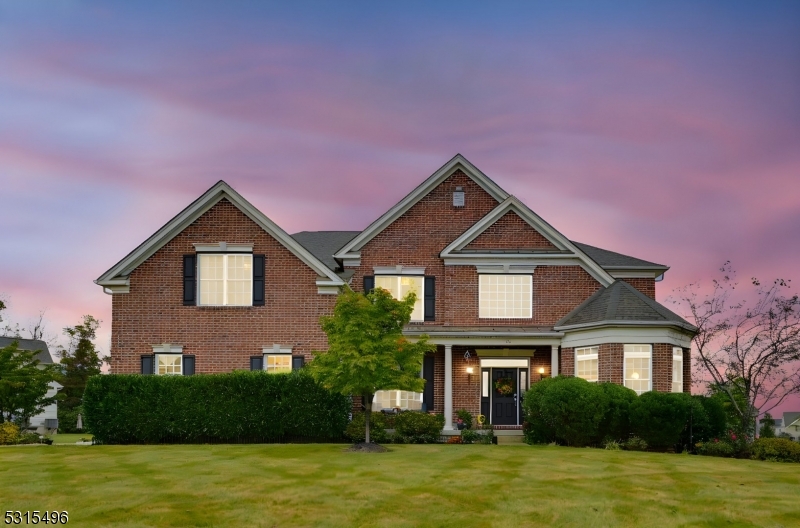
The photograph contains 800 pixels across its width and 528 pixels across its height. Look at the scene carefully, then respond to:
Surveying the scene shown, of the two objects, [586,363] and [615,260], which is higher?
[615,260]

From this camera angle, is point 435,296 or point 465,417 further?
point 435,296

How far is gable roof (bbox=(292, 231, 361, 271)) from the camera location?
109ft

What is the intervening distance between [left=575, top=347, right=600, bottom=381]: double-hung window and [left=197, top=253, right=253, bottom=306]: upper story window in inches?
488

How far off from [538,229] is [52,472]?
2023 centimetres

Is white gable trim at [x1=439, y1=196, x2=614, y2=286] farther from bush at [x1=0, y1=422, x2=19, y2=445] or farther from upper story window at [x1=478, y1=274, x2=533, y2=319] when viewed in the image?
bush at [x1=0, y1=422, x2=19, y2=445]

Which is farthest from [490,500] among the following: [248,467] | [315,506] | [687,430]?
[687,430]

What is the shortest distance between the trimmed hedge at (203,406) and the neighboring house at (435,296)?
3.24 meters

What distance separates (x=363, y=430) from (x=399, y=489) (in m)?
10.4

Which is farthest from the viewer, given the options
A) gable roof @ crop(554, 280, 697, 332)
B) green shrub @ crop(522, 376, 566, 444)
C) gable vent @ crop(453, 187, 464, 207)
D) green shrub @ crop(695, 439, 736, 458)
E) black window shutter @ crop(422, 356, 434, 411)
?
gable vent @ crop(453, 187, 464, 207)

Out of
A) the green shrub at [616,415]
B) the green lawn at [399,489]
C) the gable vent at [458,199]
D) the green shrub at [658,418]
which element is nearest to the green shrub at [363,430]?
the green lawn at [399,489]

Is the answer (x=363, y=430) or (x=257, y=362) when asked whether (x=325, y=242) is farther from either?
(x=363, y=430)

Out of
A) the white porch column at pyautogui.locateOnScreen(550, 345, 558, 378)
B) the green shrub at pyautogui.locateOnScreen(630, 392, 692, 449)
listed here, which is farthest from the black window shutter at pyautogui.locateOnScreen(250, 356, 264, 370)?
the green shrub at pyautogui.locateOnScreen(630, 392, 692, 449)

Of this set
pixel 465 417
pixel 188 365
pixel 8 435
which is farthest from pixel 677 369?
pixel 8 435

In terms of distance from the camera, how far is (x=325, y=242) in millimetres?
36094
